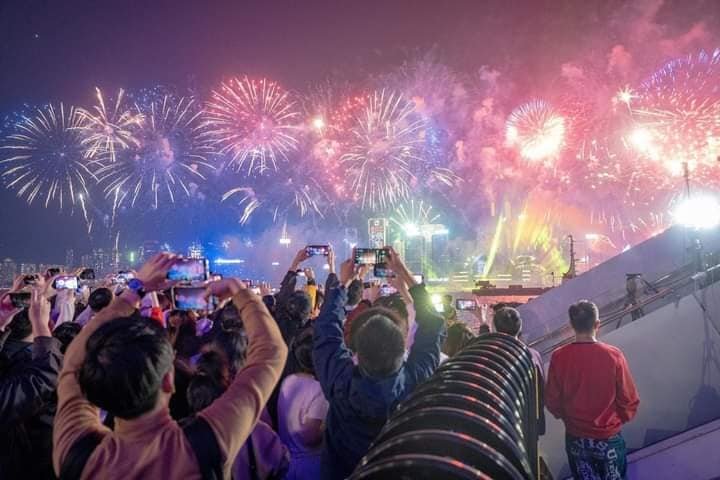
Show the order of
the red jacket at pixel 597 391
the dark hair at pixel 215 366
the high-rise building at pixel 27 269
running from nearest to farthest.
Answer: the dark hair at pixel 215 366 → the red jacket at pixel 597 391 → the high-rise building at pixel 27 269

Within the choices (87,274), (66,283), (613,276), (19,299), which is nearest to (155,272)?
(19,299)

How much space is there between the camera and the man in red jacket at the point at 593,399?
4098mm

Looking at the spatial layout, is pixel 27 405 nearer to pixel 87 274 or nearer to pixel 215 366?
pixel 215 366

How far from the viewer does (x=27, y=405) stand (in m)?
2.65

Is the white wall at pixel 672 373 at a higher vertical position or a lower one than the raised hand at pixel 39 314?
lower

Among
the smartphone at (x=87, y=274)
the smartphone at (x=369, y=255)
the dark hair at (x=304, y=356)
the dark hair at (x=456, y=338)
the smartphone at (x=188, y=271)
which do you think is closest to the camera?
the smartphone at (x=188, y=271)

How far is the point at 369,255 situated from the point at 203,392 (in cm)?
213

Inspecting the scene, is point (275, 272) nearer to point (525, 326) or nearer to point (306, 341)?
point (525, 326)

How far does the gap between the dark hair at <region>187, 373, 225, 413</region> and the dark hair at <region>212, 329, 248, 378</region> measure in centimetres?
28

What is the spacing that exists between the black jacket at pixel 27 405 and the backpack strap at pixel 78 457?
1.25 meters

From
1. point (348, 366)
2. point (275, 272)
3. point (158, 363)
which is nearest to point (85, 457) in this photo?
point (158, 363)

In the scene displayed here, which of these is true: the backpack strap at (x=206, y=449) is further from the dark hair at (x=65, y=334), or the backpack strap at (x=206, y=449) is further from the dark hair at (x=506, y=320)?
the dark hair at (x=506, y=320)

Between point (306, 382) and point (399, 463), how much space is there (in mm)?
2430

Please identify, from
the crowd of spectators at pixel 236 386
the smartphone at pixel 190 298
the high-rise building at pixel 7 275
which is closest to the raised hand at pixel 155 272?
the crowd of spectators at pixel 236 386
